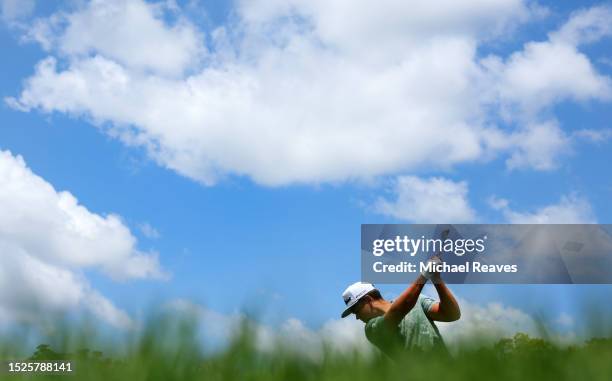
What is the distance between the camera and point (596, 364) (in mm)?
3537

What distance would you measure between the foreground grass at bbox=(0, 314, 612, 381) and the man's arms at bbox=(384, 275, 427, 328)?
7.94 ft

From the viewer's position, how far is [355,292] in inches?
309

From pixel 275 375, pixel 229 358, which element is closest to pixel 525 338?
pixel 275 375

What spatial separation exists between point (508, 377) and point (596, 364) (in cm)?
48

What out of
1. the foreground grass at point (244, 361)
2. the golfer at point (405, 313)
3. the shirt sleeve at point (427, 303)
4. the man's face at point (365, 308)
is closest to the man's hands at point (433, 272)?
the golfer at point (405, 313)

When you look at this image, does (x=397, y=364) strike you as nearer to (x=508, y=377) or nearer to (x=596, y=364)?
(x=508, y=377)

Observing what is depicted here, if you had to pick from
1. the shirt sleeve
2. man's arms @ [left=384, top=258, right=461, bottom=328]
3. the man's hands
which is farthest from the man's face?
the man's hands

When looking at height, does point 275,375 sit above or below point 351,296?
below

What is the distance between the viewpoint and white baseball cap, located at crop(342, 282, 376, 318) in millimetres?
7840

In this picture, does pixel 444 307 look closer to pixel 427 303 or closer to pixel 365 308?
pixel 427 303

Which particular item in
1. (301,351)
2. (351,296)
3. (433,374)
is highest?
(351,296)

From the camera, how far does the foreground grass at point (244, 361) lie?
3.72m

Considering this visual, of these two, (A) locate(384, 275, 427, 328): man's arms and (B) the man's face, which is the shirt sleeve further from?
(A) locate(384, 275, 427, 328): man's arms

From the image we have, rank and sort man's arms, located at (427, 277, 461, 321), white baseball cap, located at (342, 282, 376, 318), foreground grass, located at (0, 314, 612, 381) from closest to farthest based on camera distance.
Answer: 1. foreground grass, located at (0, 314, 612, 381)
2. man's arms, located at (427, 277, 461, 321)
3. white baseball cap, located at (342, 282, 376, 318)
